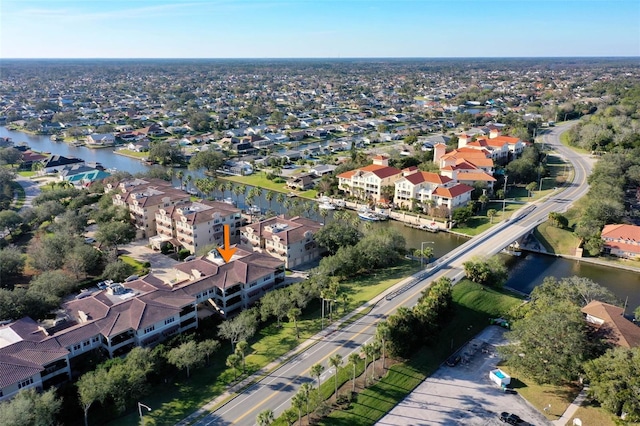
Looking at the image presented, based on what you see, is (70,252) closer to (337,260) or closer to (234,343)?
(234,343)

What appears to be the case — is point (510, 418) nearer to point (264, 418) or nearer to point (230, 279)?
point (264, 418)

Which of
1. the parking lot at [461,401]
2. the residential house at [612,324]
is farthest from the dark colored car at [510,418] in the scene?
the residential house at [612,324]

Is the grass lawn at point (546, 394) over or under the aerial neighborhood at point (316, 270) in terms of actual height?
under

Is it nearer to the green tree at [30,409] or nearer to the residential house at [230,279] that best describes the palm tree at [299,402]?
the green tree at [30,409]

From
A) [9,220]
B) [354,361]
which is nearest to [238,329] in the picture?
[354,361]

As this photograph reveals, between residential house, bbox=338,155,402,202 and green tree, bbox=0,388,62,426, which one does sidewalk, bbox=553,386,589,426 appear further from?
residential house, bbox=338,155,402,202
